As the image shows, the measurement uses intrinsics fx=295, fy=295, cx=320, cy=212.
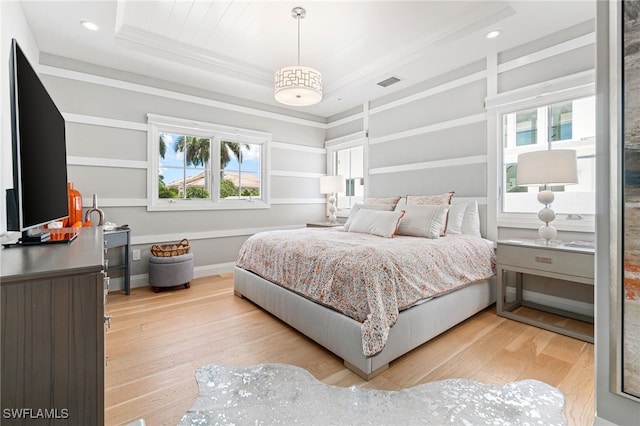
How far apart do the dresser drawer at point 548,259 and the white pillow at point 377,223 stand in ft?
3.04

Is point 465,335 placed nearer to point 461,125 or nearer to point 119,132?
point 461,125

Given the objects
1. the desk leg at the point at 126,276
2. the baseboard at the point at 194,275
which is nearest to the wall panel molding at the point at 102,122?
the desk leg at the point at 126,276

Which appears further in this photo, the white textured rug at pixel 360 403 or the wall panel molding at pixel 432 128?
the wall panel molding at pixel 432 128

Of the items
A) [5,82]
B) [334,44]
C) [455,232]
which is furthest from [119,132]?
[455,232]

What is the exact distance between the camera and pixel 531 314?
8.76ft

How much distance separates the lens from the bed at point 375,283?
1.77 m

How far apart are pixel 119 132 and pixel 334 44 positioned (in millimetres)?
2662

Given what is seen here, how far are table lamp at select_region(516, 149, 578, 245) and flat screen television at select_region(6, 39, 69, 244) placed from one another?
312 centimetres

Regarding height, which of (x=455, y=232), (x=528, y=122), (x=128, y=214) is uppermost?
(x=528, y=122)

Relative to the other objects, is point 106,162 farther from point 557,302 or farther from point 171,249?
point 557,302

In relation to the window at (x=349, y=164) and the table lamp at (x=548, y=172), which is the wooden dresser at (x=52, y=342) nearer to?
the table lamp at (x=548, y=172)

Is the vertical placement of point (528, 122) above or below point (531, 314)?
above

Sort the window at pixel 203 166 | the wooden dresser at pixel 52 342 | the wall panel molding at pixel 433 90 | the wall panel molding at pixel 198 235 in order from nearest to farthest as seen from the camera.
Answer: the wooden dresser at pixel 52 342
the wall panel molding at pixel 433 90
the wall panel molding at pixel 198 235
the window at pixel 203 166

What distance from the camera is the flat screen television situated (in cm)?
108
